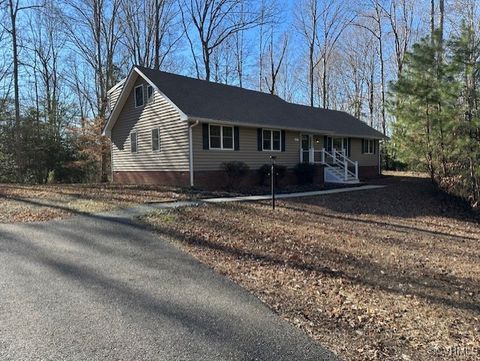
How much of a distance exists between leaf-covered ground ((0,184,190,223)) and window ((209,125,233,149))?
3108 mm

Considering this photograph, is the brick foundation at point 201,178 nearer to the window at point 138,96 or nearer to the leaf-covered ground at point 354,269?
the window at point 138,96

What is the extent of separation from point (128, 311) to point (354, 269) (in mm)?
3718

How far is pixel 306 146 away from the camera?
21.2 m

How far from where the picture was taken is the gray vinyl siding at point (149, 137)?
16.1 meters

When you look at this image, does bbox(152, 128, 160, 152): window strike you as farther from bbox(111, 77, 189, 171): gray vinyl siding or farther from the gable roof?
the gable roof

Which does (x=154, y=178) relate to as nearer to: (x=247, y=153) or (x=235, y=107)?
(x=247, y=153)

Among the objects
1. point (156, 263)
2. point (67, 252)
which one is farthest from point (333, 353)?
point (67, 252)

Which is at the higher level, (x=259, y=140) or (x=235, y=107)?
(x=235, y=107)

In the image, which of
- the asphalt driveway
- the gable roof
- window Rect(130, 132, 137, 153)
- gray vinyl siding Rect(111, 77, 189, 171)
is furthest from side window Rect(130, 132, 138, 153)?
the asphalt driveway

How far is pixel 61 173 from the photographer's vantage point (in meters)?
24.4

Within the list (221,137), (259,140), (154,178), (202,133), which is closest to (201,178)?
(202,133)

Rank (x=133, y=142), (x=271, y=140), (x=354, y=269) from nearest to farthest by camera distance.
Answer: (x=354, y=269) → (x=271, y=140) → (x=133, y=142)

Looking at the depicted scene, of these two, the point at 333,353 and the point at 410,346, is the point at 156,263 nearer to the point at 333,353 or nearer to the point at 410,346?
the point at 333,353

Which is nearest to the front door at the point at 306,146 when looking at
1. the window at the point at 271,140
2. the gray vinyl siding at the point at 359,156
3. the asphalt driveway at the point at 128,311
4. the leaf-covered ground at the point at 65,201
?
the window at the point at 271,140
